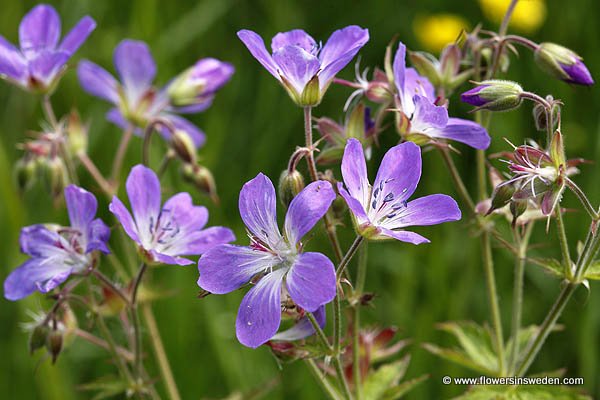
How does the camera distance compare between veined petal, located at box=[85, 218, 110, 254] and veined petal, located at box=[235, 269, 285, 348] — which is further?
veined petal, located at box=[85, 218, 110, 254]

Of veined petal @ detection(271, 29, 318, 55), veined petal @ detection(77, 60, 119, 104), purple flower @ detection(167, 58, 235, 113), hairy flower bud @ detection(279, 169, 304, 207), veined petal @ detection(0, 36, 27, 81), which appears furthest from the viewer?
veined petal @ detection(77, 60, 119, 104)

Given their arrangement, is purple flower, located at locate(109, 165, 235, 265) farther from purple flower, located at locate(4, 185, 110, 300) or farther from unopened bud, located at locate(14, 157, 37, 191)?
unopened bud, located at locate(14, 157, 37, 191)

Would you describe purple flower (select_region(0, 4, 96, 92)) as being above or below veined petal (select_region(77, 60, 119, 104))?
above

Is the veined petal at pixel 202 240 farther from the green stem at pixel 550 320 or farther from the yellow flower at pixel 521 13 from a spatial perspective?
the yellow flower at pixel 521 13

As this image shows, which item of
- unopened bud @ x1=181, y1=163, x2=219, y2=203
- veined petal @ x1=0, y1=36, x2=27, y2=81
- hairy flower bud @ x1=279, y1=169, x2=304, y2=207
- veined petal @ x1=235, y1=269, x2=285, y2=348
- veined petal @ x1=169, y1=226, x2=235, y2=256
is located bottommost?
unopened bud @ x1=181, y1=163, x2=219, y2=203

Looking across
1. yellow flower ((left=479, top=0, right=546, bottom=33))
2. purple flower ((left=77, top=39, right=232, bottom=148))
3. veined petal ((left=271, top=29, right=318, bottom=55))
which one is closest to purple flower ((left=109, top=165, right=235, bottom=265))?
veined petal ((left=271, top=29, right=318, bottom=55))

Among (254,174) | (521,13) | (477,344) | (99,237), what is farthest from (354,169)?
(521,13)

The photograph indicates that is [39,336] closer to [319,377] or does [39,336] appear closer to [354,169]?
[319,377]

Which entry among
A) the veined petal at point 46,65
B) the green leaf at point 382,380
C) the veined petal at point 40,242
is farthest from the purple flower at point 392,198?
the veined petal at point 46,65
